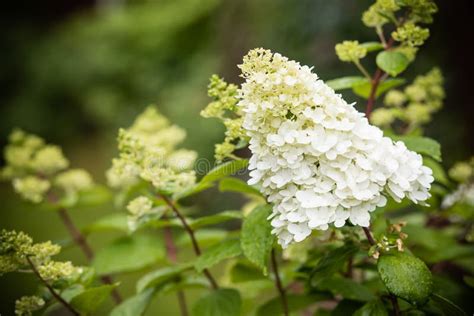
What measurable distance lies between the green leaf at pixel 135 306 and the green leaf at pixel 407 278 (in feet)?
2.13

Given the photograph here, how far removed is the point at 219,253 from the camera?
3.47 ft

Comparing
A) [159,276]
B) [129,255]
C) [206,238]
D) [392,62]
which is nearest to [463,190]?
[392,62]

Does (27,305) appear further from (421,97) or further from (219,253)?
(421,97)

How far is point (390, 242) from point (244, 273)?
508 mm

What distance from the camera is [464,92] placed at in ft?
→ 9.33

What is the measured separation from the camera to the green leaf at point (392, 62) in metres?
1.08

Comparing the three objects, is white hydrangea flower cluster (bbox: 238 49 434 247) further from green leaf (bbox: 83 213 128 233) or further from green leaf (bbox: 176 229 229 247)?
green leaf (bbox: 83 213 128 233)

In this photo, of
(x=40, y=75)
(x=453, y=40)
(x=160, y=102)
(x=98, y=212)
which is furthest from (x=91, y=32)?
(x=453, y=40)

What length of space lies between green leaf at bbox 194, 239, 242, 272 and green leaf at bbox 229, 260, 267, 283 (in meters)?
0.21

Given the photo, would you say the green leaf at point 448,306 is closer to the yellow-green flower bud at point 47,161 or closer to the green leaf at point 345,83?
the green leaf at point 345,83

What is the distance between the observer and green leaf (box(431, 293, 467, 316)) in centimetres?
90

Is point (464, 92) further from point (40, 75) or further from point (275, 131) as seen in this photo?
point (40, 75)

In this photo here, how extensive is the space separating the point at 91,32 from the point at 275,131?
25.7 feet

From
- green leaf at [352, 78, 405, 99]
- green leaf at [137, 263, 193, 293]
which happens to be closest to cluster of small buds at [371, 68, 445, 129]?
green leaf at [352, 78, 405, 99]
